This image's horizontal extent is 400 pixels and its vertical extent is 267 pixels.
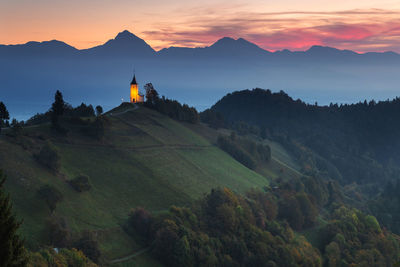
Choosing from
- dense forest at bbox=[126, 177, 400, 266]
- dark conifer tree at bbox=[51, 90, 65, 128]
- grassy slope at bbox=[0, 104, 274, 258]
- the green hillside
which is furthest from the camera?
dark conifer tree at bbox=[51, 90, 65, 128]

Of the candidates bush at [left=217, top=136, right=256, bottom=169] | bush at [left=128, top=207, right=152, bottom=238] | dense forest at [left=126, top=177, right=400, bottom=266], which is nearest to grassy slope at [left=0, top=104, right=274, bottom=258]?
bush at [left=128, top=207, right=152, bottom=238]

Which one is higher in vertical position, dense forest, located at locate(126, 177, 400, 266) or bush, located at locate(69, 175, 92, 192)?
bush, located at locate(69, 175, 92, 192)

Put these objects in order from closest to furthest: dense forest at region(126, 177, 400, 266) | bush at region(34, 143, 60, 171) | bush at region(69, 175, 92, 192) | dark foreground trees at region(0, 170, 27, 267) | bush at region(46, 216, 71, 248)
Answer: dark foreground trees at region(0, 170, 27, 267)
bush at region(46, 216, 71, 248)
dense forest at region(126, 177, 400, 266)
bush at region(34, 143, 60, 171)
bush at region(69, 175, 92, 192)

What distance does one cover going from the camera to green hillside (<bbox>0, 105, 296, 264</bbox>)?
69.7 m

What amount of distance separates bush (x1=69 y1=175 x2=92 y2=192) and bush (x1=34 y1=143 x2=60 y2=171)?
16.1 ft

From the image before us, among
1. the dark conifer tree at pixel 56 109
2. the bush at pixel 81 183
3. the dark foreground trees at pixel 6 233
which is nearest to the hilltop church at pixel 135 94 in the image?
the dark conifer tree at pixel 56 109

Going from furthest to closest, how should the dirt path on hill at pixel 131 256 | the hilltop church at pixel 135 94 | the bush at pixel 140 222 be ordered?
the hilltop church at pixel 135 94 < the bush at pixel 140 222 < the dirt path on hill at pixel 131 256

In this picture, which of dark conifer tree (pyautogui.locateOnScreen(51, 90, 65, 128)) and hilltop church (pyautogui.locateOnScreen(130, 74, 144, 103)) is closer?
dark conifer tree (pyautogui.locateOnScreen(51, 90, 65, 128))

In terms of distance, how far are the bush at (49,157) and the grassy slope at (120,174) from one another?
5.22 ft

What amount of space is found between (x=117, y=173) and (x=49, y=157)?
1952 cm

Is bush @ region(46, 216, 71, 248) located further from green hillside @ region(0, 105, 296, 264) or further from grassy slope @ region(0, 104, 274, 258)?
grassy slope @ region(0, 104, 274, 258)

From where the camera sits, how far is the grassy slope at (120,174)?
69938 millimetres

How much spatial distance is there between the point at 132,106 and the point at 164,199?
252 ft

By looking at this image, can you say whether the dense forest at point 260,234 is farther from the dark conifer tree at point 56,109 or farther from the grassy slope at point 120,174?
the dark conifer tree at point 56,109
